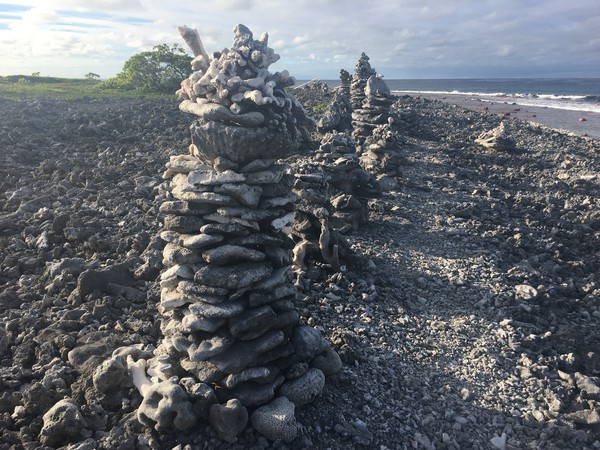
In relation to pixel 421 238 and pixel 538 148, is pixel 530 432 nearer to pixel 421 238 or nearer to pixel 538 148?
pixel 421 238

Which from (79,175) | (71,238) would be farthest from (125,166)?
(71,238)

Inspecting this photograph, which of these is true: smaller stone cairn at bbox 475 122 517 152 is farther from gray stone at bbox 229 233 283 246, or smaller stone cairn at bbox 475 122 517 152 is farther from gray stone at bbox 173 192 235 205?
gray stone at bbox 173 192 235 205

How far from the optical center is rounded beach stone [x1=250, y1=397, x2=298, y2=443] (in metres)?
7.26

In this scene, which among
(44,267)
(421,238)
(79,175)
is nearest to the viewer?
(44,267)

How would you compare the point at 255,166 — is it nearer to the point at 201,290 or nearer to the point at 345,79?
the point at 201,290

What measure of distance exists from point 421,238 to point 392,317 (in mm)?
6092

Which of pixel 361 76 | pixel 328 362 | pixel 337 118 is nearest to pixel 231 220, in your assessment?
pixel 328 362

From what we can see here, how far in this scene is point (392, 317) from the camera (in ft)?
38.3

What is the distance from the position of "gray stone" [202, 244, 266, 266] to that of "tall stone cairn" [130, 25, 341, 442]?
0.06ft

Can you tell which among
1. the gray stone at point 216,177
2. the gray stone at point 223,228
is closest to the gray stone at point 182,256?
the gray stone at point 223,228

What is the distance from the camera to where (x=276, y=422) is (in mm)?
7266

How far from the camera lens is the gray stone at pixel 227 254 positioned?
7.74 meters

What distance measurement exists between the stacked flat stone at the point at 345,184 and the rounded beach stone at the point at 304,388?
8.82 meters

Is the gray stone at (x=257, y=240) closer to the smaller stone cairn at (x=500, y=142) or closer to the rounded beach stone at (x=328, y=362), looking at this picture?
the rounded beach stone at (x=328, y=362)
